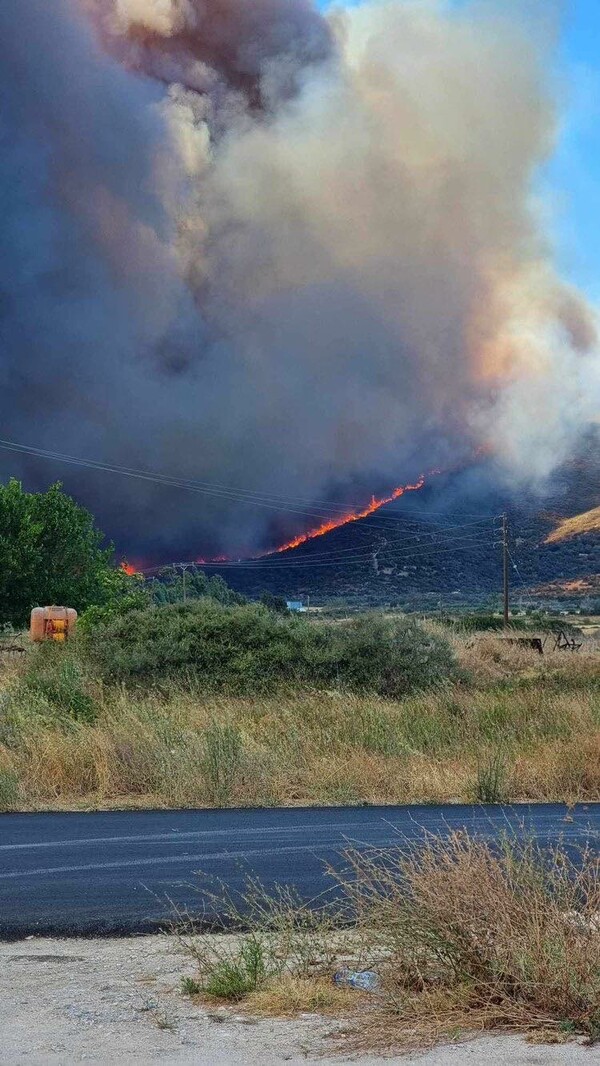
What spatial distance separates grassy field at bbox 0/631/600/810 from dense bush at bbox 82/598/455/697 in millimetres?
4893

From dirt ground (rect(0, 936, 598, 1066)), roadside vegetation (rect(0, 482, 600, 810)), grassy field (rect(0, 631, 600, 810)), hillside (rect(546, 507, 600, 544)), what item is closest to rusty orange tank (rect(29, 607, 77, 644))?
roadside vegetation (rect(0, 482, 600, 810))

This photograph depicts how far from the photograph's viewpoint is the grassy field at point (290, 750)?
17875mm

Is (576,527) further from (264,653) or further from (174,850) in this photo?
(174,850)

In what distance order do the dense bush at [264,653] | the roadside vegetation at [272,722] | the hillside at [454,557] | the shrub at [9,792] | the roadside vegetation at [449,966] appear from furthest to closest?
1. the hillside at [454,557]
2. the dense bush at [264,653]
3. the roadside vegetation at [272,722]
4. the shrub at [9,792]
5. the roadside vegetation at [449,966]

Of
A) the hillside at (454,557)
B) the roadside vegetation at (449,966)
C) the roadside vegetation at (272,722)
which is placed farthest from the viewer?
the hillside at (454,557)

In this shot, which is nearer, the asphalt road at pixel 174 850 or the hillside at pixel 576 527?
the asphalt road at pixel 174 850

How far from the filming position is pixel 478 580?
398 feet

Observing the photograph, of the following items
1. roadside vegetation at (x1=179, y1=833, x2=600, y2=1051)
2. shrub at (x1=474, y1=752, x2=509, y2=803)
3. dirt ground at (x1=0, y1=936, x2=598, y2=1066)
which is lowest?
dirt ground at (x1=0, y1=936, x2=598, y2=1066)

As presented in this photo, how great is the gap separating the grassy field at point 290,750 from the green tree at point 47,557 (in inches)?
1586

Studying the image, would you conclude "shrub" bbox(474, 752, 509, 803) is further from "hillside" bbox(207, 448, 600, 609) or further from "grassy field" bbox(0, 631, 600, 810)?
"hillside" bbox(207, 448, 600, 609)

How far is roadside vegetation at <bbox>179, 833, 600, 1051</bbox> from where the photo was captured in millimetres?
6793

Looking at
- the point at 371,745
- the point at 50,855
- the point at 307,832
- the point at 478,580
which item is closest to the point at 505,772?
the point at 371,745

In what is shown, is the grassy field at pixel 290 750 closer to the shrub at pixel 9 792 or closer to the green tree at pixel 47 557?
the shrub at pixel 9 792

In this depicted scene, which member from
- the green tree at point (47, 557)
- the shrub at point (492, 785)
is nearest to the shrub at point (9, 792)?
the shrub at point (492, 785)
